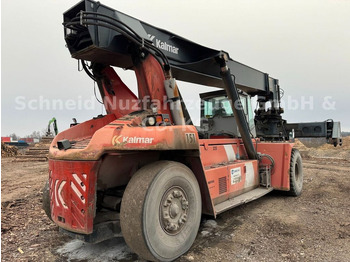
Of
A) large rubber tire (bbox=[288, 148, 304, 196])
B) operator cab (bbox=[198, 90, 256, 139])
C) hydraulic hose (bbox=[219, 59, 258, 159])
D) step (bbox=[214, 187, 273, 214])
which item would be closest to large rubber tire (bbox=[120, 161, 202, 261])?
step (bbox=[214, 187, 273, 214])

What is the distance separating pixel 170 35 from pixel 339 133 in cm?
609

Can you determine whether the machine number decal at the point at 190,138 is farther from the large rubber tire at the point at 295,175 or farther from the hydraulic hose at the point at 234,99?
the large rubber tire at the point at 295,175

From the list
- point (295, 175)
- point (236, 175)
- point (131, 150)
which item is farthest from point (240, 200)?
point (295, 175)

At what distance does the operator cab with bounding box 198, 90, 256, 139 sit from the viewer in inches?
232

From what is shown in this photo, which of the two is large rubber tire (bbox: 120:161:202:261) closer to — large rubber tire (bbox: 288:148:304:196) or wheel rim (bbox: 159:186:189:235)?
wheel rim (bbox: 159:186:189:235)

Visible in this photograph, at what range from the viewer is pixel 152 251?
106 inches

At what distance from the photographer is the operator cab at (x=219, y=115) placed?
19.3 ft

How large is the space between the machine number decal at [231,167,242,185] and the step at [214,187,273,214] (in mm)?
289

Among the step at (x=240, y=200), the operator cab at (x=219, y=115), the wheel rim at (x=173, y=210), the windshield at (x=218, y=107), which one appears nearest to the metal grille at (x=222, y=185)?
the step at (x=240, y=200)

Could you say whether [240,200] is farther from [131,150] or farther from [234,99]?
[131,150]

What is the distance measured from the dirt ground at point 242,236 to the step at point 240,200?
31 cm

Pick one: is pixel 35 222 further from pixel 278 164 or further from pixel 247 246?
pixel 278 164

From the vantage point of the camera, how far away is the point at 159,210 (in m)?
2.87

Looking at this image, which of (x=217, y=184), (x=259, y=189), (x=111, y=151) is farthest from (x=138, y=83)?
(x=259, y=189)
